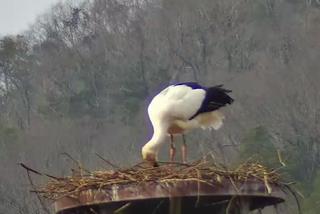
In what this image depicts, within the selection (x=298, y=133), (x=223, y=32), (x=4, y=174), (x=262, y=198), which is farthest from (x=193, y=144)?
(x=262, y=198)

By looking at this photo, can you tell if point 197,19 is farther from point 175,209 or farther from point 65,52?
point 175,209

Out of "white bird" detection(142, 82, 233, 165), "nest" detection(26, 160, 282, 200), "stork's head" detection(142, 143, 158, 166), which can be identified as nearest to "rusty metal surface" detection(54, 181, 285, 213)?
"nest" detection(26, 160, 282, 200)

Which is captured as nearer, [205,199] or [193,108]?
[205,199]

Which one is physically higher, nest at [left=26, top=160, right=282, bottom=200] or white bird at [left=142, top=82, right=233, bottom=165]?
white bird at [left=142, top=82, right=233, bottom=165]

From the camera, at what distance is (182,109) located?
8.07m

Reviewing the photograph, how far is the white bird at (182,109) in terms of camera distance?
25.9 ft

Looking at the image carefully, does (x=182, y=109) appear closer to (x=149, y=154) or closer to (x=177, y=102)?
(x=177, y=102)

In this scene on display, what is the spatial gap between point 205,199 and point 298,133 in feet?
86.1

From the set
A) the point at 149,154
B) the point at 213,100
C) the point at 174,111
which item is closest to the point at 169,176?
the point at 149,154

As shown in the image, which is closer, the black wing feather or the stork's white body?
the stork's white body

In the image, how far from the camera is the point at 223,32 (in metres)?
47.1

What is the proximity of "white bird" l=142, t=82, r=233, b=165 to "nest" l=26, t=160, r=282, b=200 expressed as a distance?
132cm

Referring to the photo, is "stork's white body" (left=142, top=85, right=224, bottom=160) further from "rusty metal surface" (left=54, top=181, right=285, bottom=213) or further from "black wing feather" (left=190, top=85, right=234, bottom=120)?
"rusty metal surface" (left=54, top=181, right=285, bottom=213)

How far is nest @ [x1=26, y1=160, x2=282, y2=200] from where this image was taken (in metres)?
5.91
